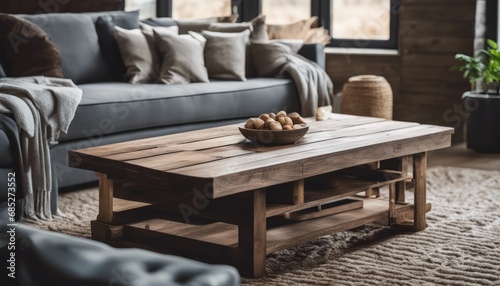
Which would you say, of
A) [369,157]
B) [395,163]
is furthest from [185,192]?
[395,163]

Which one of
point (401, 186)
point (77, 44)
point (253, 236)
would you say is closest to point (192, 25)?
point (77, 44)

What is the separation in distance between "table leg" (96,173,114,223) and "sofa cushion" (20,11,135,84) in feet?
6.02

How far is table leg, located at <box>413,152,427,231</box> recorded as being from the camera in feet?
11.3

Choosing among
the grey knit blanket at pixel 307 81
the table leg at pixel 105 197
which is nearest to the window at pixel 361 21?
the grey knit blanket at pixel 307 81

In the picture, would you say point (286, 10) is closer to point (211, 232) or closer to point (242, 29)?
point (242, 29)

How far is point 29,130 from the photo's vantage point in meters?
3.62

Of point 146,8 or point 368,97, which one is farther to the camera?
point 146,8

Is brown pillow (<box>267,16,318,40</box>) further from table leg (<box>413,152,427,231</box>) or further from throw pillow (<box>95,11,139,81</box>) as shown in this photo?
table leg (<box>413,152,427,231</box>)

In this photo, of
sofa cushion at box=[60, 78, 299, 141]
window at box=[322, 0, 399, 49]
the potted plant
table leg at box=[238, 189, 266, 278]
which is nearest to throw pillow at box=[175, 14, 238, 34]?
sofa cushion at box=[60, 78, 299, 141]

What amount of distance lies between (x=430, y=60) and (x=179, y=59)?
74.0 inches

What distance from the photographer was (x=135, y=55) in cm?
499

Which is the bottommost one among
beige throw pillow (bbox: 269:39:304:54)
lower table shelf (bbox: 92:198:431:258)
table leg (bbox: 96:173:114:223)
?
lower table shelf (bbox: 92:198:431:258)

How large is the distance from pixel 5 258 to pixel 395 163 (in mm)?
2673

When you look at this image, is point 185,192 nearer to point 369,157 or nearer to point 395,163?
point 369,157
